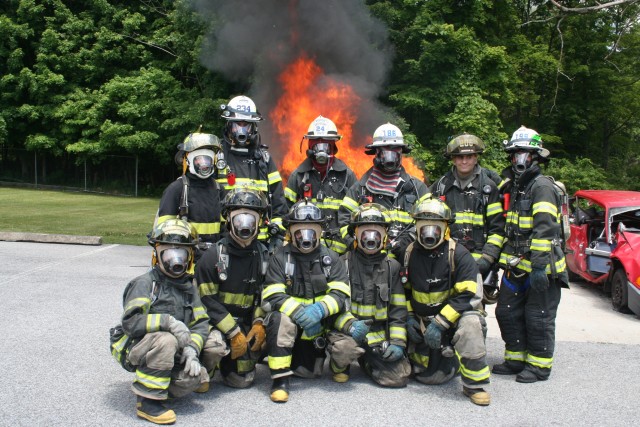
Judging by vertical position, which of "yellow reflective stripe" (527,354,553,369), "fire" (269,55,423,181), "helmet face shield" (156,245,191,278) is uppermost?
"fire" (269,55,423,181)

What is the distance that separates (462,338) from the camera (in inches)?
192

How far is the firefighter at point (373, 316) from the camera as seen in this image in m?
4.98

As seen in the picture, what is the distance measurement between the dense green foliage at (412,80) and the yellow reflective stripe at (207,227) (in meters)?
13.0

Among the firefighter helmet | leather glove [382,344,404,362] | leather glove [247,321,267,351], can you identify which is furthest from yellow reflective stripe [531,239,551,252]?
leather glove [247,321,267,351]

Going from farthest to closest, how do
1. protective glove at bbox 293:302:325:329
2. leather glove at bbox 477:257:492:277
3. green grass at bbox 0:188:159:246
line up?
green grass at bbox 0:188:159:246, leather glove at bbox 477:257:492:277, protective glove at bbox 293:302:325:329

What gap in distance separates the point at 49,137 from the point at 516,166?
24927mm

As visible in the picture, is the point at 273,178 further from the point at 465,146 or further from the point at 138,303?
the point at 138,303

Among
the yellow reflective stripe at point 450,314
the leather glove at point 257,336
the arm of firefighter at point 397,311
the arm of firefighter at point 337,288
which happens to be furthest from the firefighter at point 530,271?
the leather glove at point 257,336

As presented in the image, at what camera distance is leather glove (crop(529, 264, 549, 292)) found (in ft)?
17.3

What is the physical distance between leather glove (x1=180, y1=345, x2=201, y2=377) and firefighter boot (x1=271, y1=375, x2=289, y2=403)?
0.65 m

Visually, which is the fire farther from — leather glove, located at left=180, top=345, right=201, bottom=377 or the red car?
leather glove, located at left=180, top=345, right=201, bottom=377

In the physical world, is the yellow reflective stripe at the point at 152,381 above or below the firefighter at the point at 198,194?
below

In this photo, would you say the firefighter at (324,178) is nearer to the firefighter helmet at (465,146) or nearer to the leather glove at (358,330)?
the firefighter helmet at (465,146)

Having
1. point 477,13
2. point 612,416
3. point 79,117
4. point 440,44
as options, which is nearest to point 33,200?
point 79,117
